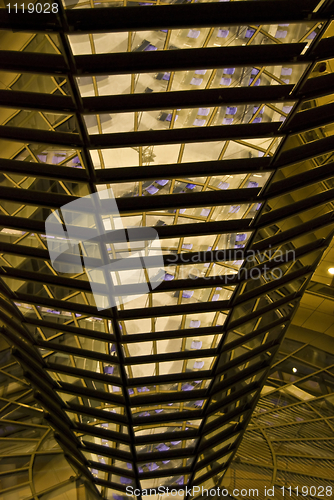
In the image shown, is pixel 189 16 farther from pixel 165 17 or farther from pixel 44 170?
pixel 44 170

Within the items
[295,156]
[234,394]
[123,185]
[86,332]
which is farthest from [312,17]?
[234,394]

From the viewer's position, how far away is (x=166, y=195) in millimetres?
11688

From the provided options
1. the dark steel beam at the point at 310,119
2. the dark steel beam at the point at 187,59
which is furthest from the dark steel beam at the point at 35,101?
the dark steel beam at the point at 310,119

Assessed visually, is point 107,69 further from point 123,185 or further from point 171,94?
point 123,185

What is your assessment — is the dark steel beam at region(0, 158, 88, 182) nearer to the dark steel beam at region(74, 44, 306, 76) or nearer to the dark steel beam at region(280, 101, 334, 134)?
the dark steel beam at region(74, 44, 306, 76)

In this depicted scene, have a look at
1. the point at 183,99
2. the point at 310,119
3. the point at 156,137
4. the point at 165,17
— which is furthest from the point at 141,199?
the point at 310,119

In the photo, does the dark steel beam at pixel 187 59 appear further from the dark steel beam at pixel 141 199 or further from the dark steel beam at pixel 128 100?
the dark steel beam at pixel 141 199

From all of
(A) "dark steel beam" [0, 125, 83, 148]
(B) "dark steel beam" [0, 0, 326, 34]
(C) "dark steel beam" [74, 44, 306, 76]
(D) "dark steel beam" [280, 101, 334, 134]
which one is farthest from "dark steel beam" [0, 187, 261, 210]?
(B) "dark steel beam" [0, 0, 326, 34]

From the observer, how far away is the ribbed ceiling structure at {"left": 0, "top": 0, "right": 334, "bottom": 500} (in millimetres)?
9406

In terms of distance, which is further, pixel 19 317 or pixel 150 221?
pixel 19 317

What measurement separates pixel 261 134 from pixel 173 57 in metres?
2.91

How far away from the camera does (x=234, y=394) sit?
1875 cm

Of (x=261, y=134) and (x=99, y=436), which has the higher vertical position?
(x=261, y=134)

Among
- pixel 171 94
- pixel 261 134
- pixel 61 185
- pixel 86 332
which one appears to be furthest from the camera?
pixel 86 332
